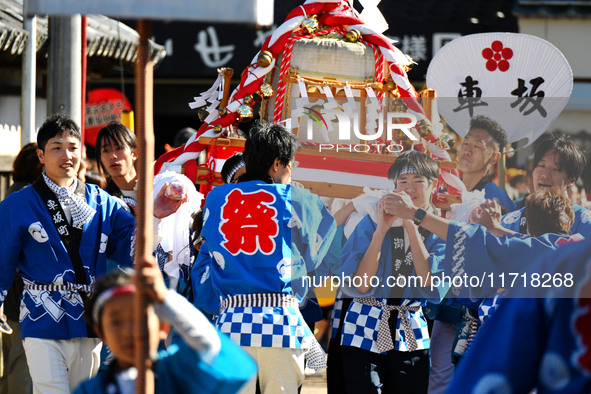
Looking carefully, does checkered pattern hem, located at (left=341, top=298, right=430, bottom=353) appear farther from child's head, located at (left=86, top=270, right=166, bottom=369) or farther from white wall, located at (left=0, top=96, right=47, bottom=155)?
white wall, located at (left=0, top=96, right=47, bottom=155)

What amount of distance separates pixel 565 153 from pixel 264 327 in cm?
165

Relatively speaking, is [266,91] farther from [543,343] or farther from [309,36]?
[543,343]

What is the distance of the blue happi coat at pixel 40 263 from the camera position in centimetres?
446

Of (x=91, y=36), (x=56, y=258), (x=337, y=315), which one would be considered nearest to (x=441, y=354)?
(x=337, y=315)

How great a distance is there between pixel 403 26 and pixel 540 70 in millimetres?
7898

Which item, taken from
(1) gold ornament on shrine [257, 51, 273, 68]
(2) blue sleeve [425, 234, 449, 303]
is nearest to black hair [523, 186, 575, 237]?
(2) blue sleeve [425, 234, 449, 303]

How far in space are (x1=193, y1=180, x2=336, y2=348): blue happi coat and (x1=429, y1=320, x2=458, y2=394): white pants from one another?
63.8 inches

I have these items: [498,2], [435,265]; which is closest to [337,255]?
[435,265]

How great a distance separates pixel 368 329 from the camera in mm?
4617

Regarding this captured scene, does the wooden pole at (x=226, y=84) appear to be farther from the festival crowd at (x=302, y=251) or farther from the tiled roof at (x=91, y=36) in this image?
the tiled roof at (x=91, y=36)

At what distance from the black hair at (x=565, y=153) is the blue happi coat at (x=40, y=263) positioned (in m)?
2.26

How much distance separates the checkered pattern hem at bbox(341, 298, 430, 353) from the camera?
460 centimetres

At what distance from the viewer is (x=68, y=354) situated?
452 centimetres

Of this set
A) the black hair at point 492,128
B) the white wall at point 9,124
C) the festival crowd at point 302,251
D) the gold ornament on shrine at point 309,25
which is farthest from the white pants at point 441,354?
the white wall at point 9,124
